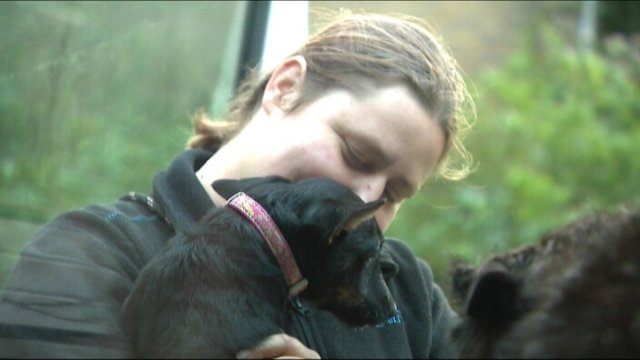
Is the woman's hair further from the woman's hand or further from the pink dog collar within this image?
the woman's hand

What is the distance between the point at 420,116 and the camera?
2285 millimetres

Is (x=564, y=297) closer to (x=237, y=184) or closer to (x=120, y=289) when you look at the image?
(x=120, y=289)

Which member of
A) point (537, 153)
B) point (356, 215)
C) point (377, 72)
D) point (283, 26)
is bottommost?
point (537, 153)

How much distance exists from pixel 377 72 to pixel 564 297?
1.00 m

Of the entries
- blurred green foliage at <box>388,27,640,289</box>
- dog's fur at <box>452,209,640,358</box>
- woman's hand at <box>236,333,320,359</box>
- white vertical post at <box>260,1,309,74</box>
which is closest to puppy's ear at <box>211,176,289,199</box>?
woman's hand at <box>236,333,320,359</box>

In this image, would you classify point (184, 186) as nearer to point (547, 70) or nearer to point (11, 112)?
point (11, 112)

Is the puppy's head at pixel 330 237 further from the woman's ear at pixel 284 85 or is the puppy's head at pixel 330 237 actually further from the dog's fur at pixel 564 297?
the dog's fur at pixel 564 297

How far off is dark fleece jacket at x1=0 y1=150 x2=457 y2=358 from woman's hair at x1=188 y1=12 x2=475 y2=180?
0.85 ft

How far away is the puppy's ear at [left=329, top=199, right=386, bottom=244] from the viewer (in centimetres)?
200

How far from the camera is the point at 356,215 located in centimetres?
203

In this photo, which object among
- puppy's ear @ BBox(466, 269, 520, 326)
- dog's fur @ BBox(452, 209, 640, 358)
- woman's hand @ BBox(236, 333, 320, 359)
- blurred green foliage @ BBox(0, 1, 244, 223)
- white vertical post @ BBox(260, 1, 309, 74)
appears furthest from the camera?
white vertical post @ BBox(260, 1, 309, 74)

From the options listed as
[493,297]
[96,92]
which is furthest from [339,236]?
[96,92]

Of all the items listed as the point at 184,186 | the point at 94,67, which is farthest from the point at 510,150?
the point at 184,186

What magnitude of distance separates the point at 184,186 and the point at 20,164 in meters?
0.38
